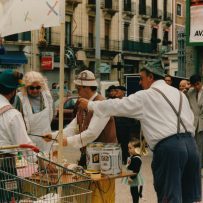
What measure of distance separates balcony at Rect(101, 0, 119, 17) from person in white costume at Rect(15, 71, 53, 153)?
43315 millimetres

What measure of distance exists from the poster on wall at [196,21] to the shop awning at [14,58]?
23235mm

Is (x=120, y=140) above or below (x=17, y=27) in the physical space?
below

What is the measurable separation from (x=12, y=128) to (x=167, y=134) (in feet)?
4.48

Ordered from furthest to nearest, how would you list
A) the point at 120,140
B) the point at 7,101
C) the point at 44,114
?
the point at 120,140 → the point at 44,114 → the point at 7,101

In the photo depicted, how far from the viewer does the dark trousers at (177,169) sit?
5793 millimetres

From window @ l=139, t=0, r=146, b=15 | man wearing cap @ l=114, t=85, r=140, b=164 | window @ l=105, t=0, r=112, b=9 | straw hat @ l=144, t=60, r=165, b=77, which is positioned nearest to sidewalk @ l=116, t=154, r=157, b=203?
man wearing cap @ l=114, t=85, r=140, b=164

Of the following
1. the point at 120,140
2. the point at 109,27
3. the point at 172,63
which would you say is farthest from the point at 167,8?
the point at 120,140

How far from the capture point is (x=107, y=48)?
50.5 m

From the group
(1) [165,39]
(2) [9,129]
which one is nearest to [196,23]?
(2) [9,129]

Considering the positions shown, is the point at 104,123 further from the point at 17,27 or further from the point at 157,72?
the point at 17,27

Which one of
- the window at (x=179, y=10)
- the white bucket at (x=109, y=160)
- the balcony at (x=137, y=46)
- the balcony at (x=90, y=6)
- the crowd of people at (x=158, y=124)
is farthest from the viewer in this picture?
the window at (x=179, y=10)

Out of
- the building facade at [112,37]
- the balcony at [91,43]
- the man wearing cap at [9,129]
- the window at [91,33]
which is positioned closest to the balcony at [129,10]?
the building facade at [112,37]

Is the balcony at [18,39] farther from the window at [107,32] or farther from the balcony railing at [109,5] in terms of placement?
the balcony railing at [109,5]

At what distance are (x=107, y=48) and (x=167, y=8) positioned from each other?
1327 cm
